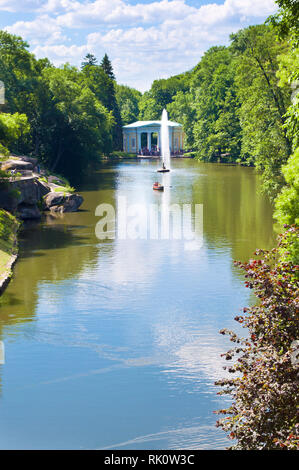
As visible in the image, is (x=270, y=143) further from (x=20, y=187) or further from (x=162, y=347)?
(x=162, y=347)

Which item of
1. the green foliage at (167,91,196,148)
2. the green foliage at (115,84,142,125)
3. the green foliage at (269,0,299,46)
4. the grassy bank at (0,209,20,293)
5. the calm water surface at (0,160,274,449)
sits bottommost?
the calm water surface at (0,160,274,449)

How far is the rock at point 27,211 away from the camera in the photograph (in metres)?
37.1

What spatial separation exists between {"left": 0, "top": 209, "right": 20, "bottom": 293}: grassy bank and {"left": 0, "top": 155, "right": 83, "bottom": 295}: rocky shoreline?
0.10 metres

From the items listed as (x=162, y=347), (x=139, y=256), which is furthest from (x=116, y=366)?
(x=139, y=256)

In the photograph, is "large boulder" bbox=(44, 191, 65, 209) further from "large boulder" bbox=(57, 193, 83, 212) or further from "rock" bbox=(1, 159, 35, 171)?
"rock" bbox=(1, 159, 35, 171)

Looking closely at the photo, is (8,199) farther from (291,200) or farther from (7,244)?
(291,200)

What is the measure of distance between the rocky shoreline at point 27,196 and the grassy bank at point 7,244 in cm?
10

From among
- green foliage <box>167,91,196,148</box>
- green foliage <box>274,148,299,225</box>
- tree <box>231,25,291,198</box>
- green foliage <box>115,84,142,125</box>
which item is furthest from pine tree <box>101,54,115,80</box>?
green foliage <box>274,148,299,225</box>

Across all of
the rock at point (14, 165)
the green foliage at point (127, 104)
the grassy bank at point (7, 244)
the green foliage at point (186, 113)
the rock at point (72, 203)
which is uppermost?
the green foliage at point (127, 104)

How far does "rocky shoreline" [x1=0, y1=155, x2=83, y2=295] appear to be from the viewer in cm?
3306

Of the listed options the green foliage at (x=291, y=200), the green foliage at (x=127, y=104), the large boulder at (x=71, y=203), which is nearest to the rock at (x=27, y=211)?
the large boulder at (x=71, y=203)

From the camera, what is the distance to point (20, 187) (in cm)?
3538

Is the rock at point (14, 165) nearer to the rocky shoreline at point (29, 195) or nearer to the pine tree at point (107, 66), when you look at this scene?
the rocky shoreline at point (29, 195)

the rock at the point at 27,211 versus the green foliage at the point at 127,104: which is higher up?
the green foliage at the point at 127,104
